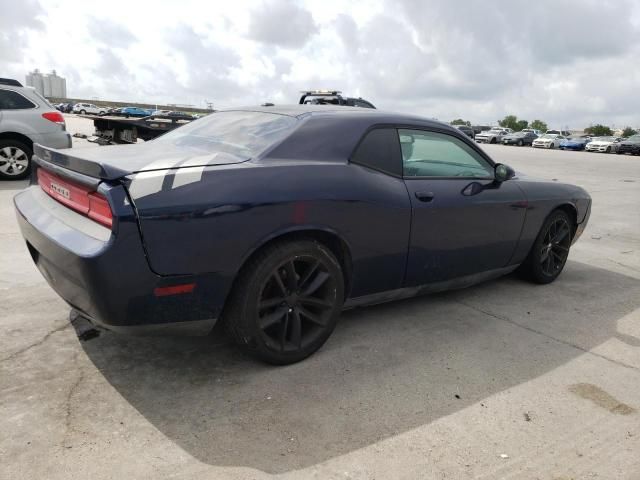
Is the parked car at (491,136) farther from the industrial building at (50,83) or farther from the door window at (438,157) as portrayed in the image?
the industrial building at (50,83)

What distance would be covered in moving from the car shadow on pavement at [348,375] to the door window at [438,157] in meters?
1.05

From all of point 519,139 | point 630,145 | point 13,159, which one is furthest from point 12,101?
point 519,139

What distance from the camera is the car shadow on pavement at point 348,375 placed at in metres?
2.44

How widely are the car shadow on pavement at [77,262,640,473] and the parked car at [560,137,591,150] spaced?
3834 centimetres

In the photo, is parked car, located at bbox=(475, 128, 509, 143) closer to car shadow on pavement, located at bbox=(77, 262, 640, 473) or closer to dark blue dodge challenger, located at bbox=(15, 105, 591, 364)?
car shadow on pavement, located at bbox=(77, 262, 640, 473)

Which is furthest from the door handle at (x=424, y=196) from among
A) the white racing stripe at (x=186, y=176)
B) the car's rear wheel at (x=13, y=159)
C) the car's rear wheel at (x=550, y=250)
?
the car's rear wheel at (x=13, y=159)

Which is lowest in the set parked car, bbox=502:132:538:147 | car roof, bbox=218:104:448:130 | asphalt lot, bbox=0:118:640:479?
asphalt lot, bbox=0:118:640:479

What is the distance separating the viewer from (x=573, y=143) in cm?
3841

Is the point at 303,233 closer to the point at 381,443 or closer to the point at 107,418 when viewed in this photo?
the point at 381,443

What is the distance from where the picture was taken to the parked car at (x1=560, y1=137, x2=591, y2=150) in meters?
38.4

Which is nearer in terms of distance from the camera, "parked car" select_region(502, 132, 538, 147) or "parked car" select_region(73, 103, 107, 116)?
"parked car" select_region(502, 132, 538, 147)

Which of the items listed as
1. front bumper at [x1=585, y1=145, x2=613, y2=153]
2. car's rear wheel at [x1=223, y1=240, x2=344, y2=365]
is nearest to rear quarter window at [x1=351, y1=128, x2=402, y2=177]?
car's rear wheel at [x1=223, y1=240, x2=344, y2=365]

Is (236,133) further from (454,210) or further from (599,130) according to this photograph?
(599,130)

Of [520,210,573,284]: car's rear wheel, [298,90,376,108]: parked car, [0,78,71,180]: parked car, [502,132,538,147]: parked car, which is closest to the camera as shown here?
[520,210,573,284]: car's rear wheel
